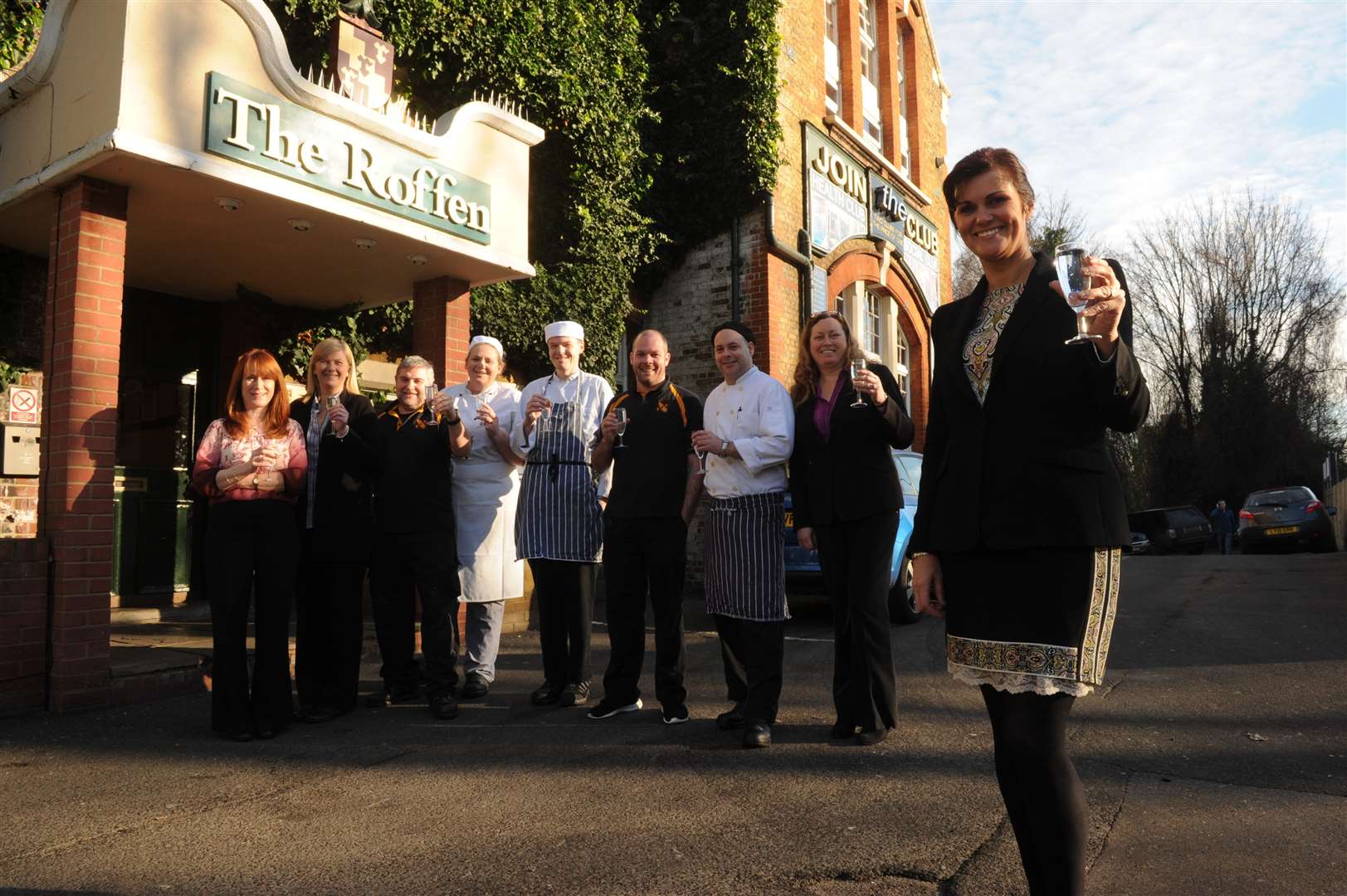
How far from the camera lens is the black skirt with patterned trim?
7.02 ft

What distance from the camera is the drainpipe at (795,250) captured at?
1208 centimetres

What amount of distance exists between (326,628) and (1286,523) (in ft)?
77.9

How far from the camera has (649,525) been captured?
5.00m

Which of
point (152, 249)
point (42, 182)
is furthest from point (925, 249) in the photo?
point (42, 182)

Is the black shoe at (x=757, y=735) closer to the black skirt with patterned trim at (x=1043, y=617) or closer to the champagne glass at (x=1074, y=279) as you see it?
the black skirt with patterned trim at (x=1043, y=617)

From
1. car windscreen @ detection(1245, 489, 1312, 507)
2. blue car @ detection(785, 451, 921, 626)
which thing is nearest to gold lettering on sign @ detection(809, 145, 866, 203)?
blue car @ detection(785, 451, 921, 626)

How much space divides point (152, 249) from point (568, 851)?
6435mm

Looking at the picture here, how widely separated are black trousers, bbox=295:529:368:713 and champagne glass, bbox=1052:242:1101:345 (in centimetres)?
431

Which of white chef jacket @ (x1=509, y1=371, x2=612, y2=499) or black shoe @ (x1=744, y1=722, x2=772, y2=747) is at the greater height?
white chef jacket @ (x1=509, y1=371, x2=612, y2=499)

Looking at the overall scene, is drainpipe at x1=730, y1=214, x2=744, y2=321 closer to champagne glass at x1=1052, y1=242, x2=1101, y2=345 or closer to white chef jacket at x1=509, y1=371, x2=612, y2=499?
white chef jacket at x1=509, y1=371, x2=612, y2=499

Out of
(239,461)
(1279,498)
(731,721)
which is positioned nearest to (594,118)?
(239,461)

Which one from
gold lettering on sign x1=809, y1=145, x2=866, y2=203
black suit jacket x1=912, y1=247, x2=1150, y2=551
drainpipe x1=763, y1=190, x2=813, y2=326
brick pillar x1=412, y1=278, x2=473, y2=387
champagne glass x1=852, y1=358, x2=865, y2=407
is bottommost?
black suit jacket x1=912, y1=247, x2=1150, y2=551

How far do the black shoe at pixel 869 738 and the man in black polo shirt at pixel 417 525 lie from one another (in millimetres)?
2216

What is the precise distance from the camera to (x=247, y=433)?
500cm
